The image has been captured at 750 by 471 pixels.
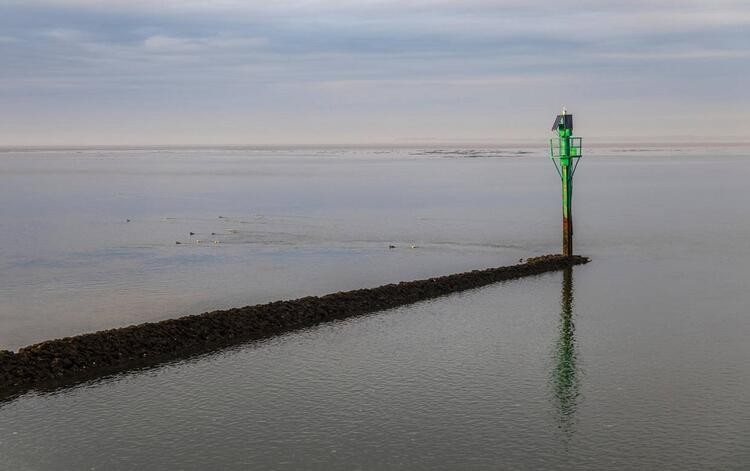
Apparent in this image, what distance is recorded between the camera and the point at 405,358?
29375 mm

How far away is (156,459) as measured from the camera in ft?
68.6

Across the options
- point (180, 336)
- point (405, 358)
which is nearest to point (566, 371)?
point (405, 358)

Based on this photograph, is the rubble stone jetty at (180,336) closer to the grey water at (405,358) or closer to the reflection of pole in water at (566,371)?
the grey water at (405,358)

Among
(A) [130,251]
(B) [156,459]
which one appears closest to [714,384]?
(B) [156,459]

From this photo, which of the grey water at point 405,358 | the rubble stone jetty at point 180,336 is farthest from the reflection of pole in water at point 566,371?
the rubble stone jetty at point 180,336

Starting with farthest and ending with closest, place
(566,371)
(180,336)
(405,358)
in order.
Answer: (180,336), (405,358), (566,371)

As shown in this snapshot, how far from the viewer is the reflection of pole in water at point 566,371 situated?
2423 centimetres

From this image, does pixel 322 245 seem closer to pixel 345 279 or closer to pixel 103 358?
pixel 345 279

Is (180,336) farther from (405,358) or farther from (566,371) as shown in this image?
(566,371)

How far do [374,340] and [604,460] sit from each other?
12.4m

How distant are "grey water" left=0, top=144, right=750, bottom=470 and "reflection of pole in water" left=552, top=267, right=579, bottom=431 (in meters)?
0.09

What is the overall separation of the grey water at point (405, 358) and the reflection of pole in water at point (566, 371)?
0.29 feet

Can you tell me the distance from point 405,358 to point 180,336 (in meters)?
7.85

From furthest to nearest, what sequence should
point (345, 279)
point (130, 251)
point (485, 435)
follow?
point (130, 251) < point (345, 279) < point (485, 435)
